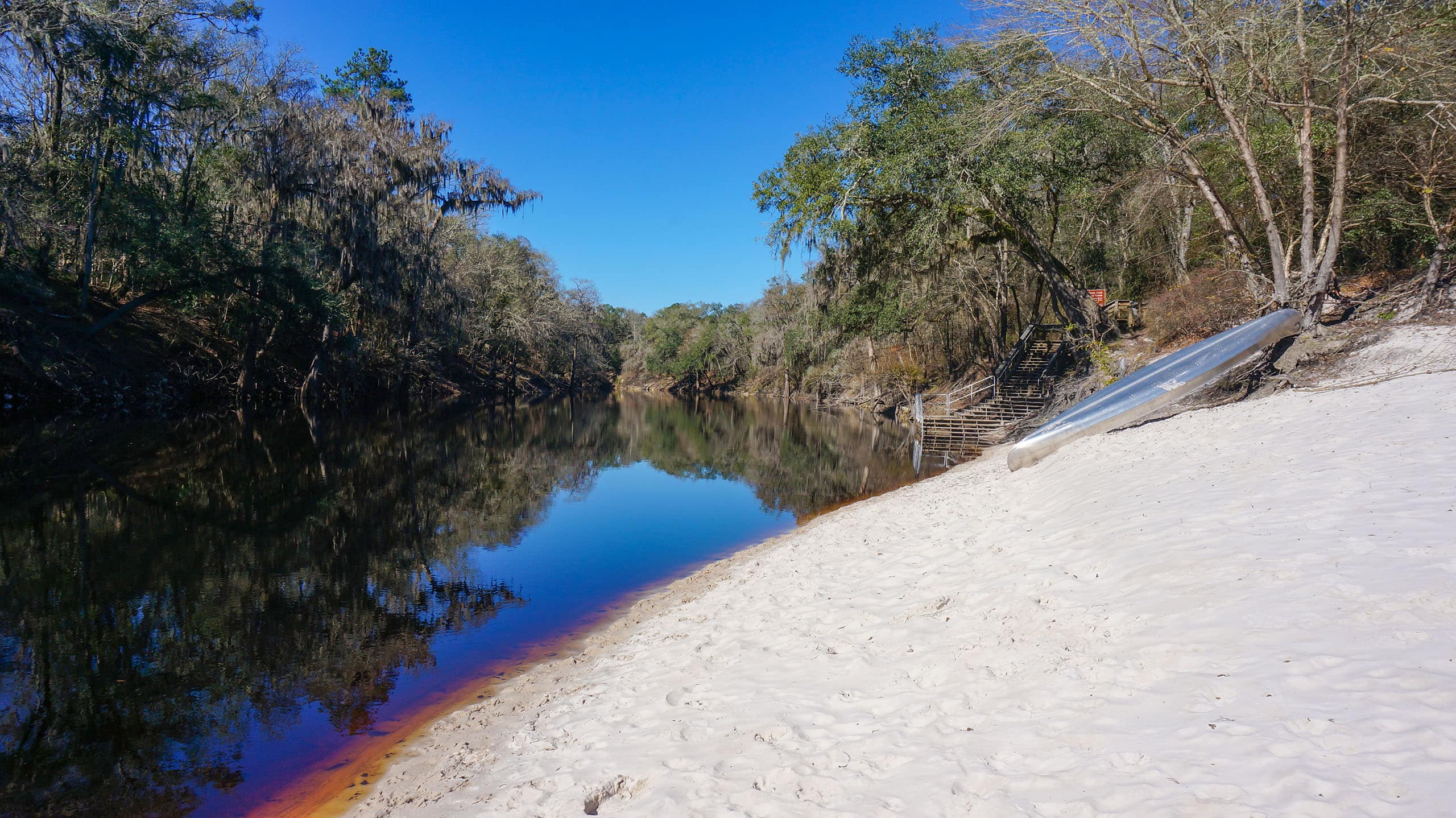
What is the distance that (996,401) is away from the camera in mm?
22562

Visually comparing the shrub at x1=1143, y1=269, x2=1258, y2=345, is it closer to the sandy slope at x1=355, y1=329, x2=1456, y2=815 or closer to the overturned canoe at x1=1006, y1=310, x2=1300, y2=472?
the overturned canoe at x1=1006, y1=310, x2=1300, y2=472

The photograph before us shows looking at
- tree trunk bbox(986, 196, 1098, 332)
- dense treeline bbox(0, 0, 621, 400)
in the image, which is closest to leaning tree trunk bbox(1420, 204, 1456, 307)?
tree trunk bbox(986, 196, 1098, 332)

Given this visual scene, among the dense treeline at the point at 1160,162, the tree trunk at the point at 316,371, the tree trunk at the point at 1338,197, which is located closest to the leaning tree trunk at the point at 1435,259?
the dense treeline at the point at 1160,162

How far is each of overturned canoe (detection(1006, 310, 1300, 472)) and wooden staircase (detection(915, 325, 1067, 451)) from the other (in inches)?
293

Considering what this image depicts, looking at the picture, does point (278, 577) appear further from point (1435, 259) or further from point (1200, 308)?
point (1200, 308)

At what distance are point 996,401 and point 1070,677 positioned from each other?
793 inches

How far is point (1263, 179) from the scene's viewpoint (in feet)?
52.0

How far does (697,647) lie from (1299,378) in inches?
427

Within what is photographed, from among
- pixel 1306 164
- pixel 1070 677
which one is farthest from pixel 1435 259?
pixel 1070 677

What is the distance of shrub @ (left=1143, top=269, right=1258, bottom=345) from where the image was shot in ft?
51.2

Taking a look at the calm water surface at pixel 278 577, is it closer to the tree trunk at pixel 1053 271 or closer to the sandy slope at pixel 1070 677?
the sandy slope at pixel 1070 677

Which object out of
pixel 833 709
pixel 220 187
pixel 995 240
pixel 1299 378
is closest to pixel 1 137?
pixel 220 187

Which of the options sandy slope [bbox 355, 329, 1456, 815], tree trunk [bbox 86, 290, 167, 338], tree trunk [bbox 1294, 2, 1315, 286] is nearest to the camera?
sandy slope [bbox 355, 329, 1456, 815]

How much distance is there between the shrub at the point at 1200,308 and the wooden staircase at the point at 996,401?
3.14 meters
